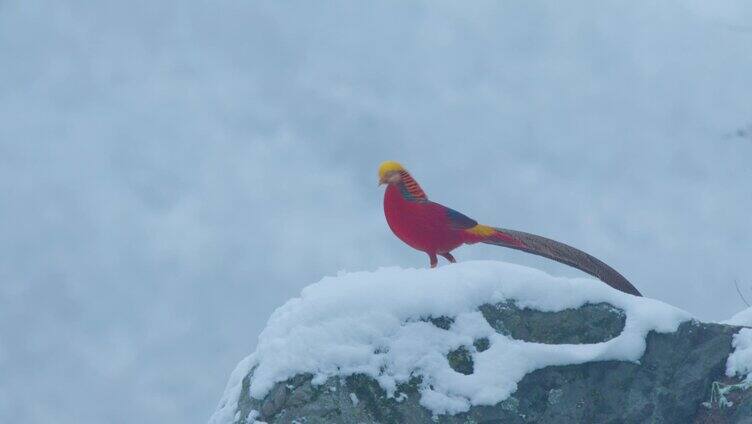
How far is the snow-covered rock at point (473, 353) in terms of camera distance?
4992 mm

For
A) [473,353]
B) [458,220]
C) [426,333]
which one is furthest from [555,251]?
[426,333]

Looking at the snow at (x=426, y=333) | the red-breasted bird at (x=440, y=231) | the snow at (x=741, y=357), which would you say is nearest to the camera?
the snow at (x=426, y=333)

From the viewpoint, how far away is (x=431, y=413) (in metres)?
4.98

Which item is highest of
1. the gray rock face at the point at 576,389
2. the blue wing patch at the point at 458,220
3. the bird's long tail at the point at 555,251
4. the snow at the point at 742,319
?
the blue wing patch at the point at 458,220

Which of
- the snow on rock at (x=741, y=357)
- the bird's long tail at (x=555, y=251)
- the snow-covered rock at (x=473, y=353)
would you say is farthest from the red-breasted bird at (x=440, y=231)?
the snow on rock at (x=741, y=357)

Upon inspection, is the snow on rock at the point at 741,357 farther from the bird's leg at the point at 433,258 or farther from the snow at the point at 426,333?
the bird's leg at the point at 433,258

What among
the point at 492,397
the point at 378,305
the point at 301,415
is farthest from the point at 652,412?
the point at 301,415

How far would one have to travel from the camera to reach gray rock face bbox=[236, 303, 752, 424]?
16.2 ft

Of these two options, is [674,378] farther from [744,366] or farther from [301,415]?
[301,415]

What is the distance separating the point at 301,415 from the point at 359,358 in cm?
44

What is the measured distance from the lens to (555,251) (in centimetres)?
656

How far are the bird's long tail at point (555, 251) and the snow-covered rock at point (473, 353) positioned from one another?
27.8 inches

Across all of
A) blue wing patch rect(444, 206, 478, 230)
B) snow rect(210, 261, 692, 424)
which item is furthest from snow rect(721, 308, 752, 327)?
blue wing patch rect(444, 206, 478, 230)

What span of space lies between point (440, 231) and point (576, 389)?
1.51m
